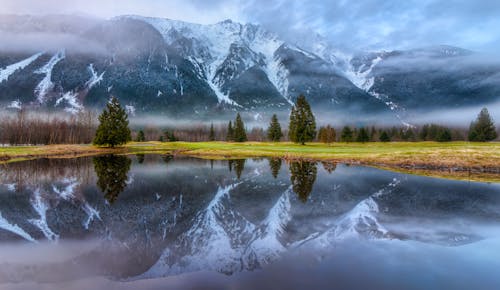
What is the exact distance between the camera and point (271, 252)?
1280 centimetres

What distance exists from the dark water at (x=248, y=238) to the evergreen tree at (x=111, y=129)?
2341 inches

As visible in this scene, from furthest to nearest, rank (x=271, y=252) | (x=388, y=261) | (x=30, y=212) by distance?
(x=30, y=212) < (x=271, y=252) < (x=388, y=261)

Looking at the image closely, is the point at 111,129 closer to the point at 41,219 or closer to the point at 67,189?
the point at 67,189

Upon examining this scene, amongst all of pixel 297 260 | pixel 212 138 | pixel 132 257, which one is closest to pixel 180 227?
pixel 132 257

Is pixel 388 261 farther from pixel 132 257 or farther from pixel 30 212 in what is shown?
pixel 30 212

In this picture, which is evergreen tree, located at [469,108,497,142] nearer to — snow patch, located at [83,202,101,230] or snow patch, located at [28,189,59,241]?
snow patch, located at [83,202,101,230]

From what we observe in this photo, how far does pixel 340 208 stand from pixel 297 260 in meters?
9.57

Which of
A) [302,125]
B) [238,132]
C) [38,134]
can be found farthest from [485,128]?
A: [38,134]

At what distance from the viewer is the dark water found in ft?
33.8

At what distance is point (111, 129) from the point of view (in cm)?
8412

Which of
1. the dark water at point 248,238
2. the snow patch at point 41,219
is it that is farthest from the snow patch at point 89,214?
the snow patch at point 41,219

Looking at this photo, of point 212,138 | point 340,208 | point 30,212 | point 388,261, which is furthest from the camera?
point 212,138

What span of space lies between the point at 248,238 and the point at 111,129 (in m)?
77.8

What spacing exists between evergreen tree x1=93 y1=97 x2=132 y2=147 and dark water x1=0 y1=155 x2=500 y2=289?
59.5 metres
